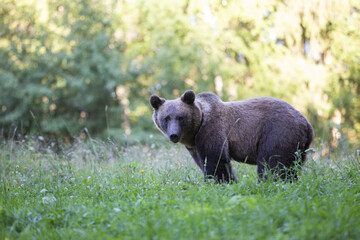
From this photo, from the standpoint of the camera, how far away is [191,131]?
18.5 ft

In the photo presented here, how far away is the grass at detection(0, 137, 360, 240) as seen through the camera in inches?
119

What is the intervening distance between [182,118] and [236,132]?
0.89 metres

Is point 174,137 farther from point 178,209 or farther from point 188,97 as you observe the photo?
point 178,209

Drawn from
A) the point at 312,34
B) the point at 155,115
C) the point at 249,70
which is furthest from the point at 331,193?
the point at 249,70

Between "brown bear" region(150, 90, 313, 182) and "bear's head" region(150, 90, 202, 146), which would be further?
"bear's head" region(150, 90, 202, 146)

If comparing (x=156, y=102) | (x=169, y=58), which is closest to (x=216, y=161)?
(x=156, y=102)

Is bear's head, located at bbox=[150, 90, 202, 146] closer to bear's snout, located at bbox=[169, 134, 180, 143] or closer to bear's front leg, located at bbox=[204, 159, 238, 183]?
bear's snout, located at bbox=[169, 134, 180, 143]

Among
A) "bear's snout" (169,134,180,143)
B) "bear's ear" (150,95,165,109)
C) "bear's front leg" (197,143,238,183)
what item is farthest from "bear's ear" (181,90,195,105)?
"bear's front leg" (197,143,238,183)

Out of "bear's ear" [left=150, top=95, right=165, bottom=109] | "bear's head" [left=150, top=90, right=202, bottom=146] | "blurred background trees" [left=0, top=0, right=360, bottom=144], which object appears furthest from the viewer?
"blurred background trees" [left=0, top=0, right=360, bottom=144]

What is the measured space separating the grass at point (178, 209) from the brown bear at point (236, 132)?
1.78 ft

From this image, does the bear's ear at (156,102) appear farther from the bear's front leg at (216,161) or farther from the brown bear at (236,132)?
the bear's front leg at (216,161)

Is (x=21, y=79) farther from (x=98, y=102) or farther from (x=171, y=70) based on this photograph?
(x=171, y=70)

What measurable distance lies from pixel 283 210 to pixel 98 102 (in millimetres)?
16578

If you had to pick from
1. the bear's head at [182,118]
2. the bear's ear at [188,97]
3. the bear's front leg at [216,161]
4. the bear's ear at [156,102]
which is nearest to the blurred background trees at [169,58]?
the bear's ear at [156,102]
